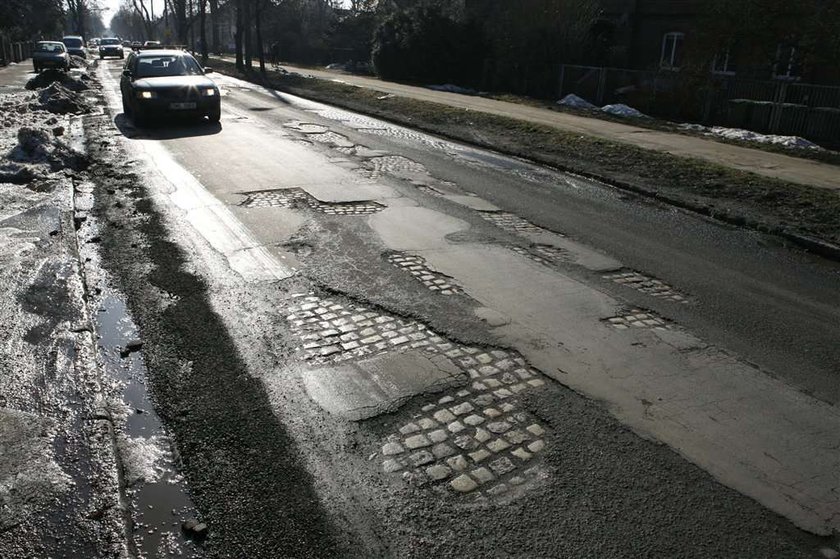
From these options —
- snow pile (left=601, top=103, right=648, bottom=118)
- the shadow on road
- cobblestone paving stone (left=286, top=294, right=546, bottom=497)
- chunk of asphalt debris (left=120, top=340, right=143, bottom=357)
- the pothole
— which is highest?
snow pile (left=601, top=103, right=648, bottom=118)

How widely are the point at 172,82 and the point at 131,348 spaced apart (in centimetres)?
1249

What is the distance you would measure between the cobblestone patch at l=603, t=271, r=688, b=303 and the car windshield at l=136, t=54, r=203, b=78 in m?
13.8

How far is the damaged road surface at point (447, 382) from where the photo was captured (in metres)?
3.14

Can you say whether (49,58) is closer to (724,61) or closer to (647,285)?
(724,61)

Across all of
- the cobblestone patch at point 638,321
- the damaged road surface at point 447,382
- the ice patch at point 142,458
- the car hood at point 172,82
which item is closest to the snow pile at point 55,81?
the car hood at point 172,82

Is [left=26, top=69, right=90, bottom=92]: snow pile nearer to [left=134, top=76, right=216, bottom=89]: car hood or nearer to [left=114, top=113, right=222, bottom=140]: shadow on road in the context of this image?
[left=114, top=113, right=222, bottom=140]: shadow on road

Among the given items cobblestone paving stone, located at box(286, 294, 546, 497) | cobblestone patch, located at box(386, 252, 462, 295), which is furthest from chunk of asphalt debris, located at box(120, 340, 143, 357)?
cobblestone patch, located at box(386, 252, 462, 295)

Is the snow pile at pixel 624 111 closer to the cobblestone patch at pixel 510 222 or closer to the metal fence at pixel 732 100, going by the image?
the metal fence at pixel 732 100

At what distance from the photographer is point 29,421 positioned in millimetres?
3811

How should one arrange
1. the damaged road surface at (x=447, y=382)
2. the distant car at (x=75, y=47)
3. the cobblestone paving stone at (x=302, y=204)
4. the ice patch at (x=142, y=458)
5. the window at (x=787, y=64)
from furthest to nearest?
the distant car at (x=75, y=47) → the window at (x=787, y=64) → the cobblestone paving stone at (x=302, y=204) → the ice patch at (x=142, y=458) → the damaged road surface at (x=447, y=382)

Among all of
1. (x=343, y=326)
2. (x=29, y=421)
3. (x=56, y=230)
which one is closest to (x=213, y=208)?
(x=56, y=230)

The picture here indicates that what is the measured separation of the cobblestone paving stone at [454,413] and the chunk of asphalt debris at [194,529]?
0.94 m

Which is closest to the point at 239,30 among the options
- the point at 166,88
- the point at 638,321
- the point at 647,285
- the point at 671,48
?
the point at 671,48

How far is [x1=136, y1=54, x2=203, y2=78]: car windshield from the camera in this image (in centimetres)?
1639
